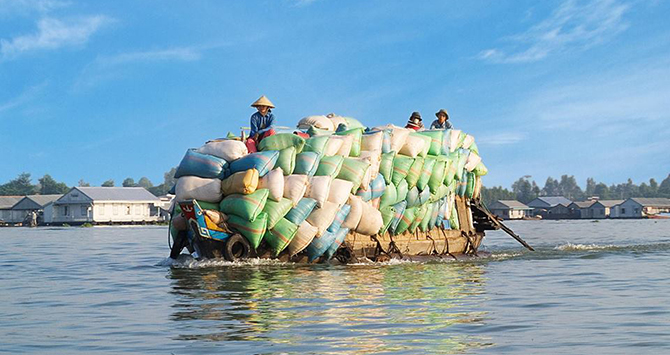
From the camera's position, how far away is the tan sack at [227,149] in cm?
1344

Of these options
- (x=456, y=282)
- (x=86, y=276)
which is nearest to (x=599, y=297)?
(x=456, y=282)

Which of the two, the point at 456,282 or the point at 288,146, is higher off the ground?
the point at 288,146

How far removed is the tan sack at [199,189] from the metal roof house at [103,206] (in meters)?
55.3

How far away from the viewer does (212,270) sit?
13180 mm

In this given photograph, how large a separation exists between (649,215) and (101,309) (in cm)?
9957

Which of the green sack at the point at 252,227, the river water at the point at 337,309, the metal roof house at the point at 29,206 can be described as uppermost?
the metal roof house at the point at 29,206

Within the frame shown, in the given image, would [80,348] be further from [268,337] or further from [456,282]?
[456,282]

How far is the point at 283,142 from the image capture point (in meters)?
13.7

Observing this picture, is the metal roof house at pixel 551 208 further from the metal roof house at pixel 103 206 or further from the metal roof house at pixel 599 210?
the metal roof house at pixel 103 206

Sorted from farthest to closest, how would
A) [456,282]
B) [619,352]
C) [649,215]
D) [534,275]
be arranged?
[649,215]
[534,275]
[456,282]
[619,352]

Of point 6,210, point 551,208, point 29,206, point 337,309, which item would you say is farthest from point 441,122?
point 551,208

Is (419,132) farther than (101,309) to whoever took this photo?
Yes

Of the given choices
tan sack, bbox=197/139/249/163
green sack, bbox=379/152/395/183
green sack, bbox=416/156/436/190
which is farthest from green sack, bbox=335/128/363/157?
tan sack, bbox=197/139/249/163

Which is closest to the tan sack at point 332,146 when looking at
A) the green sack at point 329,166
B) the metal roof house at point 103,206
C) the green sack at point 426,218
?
the green sack at point 329,166
